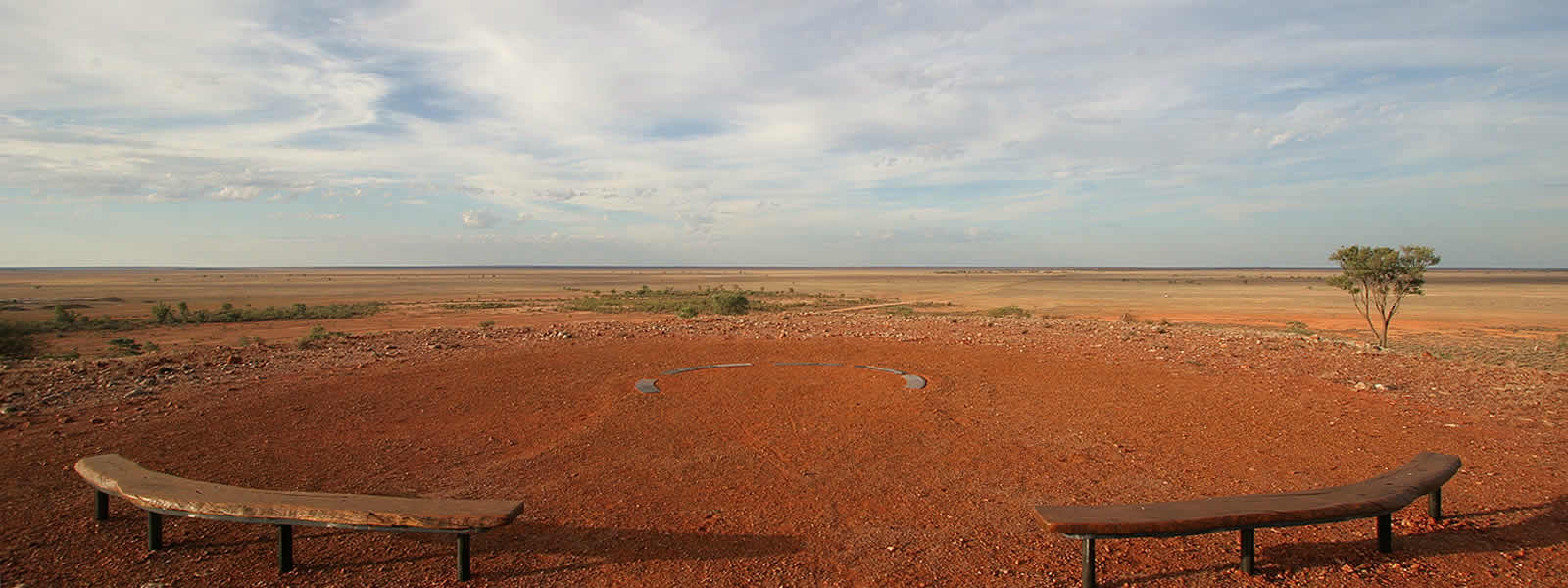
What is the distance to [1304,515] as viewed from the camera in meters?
3.89

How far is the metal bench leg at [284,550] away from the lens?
4.07 metres

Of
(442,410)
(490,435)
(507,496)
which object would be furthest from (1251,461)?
(442,410)

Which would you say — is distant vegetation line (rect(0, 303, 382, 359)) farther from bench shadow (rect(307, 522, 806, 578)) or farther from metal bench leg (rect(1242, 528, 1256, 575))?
metal bench leg (rect(1242, 528, 1256, 575))

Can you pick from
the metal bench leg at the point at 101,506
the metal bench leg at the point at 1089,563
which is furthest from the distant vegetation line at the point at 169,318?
the metal bench leg at the point at 1089,563

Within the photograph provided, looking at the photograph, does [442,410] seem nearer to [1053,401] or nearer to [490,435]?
[490,435]

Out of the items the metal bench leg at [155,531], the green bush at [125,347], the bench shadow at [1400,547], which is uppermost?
the metal bench leg at [155,531]

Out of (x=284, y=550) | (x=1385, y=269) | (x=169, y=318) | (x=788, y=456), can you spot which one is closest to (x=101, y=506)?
(x=284, y=550)

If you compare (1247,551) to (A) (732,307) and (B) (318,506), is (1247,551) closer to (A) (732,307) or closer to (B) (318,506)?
(B) (318,506)

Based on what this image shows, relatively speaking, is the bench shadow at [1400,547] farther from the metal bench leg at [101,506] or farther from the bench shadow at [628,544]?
the metal bench leg at [101,506]

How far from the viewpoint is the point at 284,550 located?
4.10m

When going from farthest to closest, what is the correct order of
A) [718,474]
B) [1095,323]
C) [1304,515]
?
[1095,323], [718,474], [1304,515]

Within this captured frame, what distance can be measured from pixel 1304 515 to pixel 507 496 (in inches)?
206

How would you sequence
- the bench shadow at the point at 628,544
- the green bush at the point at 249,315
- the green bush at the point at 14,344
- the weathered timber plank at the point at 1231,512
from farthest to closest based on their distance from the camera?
the green bush at the point at 249,315 < the green bush at the point at 14,344 < the bench shadow at the point at 628,544 < the weathered timber plank at the point at 1231,512

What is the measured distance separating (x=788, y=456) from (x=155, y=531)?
4.46 meters
